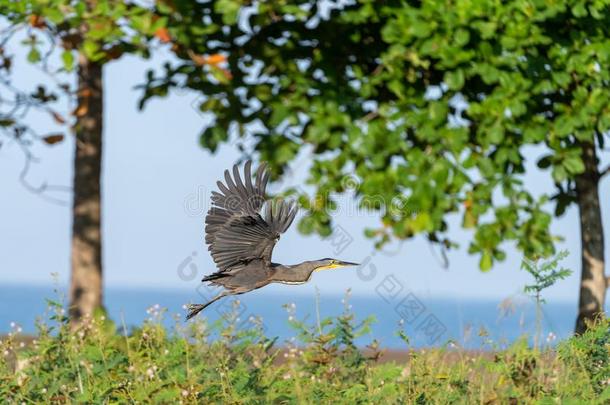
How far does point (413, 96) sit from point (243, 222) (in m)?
3.63

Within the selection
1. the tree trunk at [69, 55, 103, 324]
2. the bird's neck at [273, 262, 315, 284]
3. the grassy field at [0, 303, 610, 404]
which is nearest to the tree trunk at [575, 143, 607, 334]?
the grassy field at [0, 303, 610, 404]

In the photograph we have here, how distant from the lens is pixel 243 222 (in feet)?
16.2

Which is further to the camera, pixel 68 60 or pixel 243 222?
pixel 68 60

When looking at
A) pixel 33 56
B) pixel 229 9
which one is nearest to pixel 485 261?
pixel 229 9

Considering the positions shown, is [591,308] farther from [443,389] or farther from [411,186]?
[443,389]

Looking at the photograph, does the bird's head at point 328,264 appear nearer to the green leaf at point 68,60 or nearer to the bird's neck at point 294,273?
the bird's neck at point 294,273

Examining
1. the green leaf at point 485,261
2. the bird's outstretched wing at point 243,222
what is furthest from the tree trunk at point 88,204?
the bird's outstretched wing at point 243,222

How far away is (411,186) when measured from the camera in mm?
7750

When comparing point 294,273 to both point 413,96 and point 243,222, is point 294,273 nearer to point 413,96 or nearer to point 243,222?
point 243,222

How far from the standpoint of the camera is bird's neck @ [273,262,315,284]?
463cm

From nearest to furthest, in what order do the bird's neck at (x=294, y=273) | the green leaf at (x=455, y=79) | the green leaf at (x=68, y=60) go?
the bird's neck at (x=294, y=273)
the green leaf at (x=455, y=79)
the green leaf at (x=68, y=60)

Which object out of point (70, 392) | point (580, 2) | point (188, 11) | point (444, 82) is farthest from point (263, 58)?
point (70, 392)

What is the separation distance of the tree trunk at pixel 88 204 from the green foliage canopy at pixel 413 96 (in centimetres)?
166

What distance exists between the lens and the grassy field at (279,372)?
221 inches
